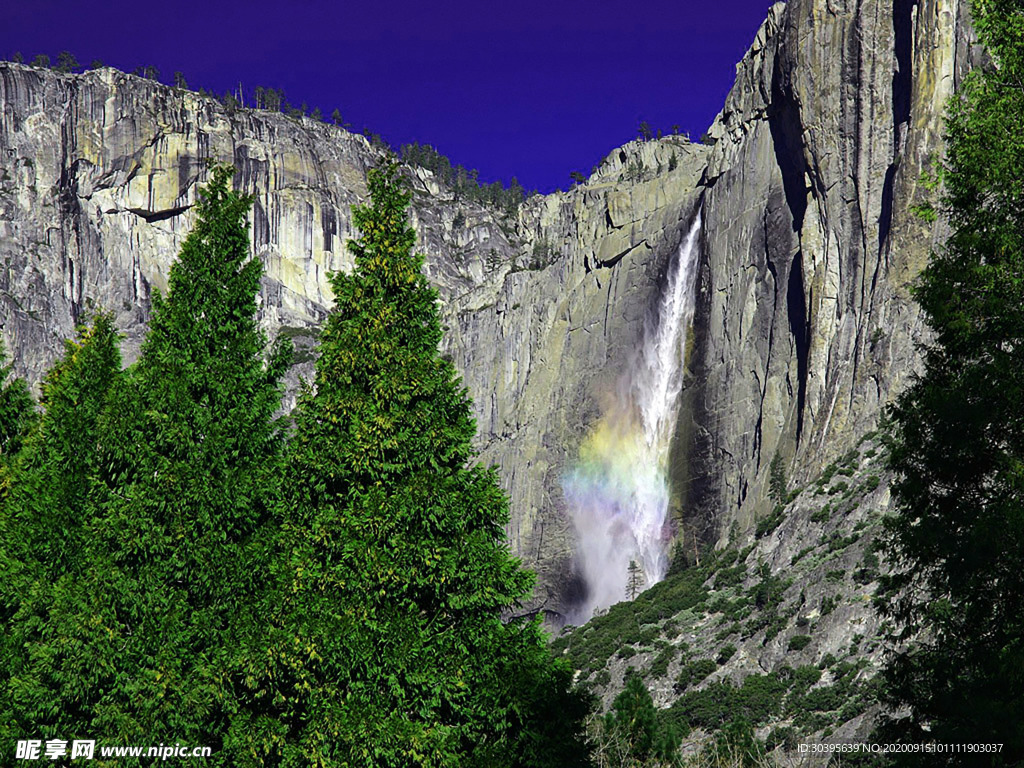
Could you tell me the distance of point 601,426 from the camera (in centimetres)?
10100

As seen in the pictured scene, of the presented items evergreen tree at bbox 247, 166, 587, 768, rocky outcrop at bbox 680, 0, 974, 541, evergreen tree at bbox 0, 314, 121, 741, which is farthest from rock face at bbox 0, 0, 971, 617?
evergreen tree at bbox 247, 166, 587, 768

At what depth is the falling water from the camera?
306 feet

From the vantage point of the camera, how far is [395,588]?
11633 millimetres

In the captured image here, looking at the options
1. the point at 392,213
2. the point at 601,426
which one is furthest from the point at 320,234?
the point at 392,213

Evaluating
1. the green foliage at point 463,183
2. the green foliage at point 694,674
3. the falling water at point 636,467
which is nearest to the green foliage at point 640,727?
the green foliage at point 694,674

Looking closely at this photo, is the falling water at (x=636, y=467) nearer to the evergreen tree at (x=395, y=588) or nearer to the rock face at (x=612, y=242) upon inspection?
the rock face at (x=612, y=242)

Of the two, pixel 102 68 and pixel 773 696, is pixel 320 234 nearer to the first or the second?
pixel 102 68

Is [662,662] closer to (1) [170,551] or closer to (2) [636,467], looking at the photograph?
(2) [636,467]

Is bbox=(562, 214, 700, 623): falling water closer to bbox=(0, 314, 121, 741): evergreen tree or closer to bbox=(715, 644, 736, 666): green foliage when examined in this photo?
bbox=(715, 644, 736, 666): green foliage

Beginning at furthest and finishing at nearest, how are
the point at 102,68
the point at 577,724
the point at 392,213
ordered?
the point at 102,68 → the point at 392,213 → the point at 577,724

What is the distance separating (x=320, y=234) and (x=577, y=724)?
145 meters

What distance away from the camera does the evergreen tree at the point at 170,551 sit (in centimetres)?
1209

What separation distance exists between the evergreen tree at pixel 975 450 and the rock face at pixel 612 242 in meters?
19.0

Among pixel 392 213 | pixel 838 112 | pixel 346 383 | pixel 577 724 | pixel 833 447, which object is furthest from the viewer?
pixel 838 112
